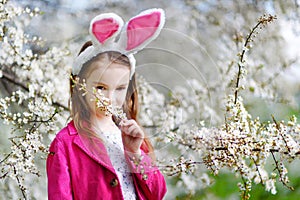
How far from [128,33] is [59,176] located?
28 centimetres

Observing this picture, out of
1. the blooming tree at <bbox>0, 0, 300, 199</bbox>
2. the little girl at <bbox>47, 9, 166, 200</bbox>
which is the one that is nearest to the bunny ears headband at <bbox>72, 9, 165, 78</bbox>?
the little girl at <bbox>47, 9, 166, 200</bbox>

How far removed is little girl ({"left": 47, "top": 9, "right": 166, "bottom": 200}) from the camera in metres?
1.05

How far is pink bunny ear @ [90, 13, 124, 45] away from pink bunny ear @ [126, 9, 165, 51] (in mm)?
29

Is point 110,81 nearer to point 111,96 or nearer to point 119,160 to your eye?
point 111,96

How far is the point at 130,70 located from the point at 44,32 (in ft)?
3.92

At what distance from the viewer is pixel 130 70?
1.08 metres

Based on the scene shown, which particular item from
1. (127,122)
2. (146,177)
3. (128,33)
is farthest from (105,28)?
(146,177)

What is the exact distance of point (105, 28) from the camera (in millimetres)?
1066

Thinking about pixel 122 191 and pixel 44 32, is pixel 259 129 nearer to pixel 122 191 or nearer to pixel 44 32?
pixel 122 191

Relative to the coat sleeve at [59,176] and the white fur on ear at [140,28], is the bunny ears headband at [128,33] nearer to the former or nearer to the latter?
the white fur on ear at [140,28]

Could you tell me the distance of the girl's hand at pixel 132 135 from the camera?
1.06 m

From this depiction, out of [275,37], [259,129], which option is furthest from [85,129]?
[275,37]

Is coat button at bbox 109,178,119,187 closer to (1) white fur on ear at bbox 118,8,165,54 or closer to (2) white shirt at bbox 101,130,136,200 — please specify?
(2) white shirt at bbox 101,130,136,200

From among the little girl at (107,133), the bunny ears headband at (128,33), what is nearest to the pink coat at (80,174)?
the little girl at (107,133)
